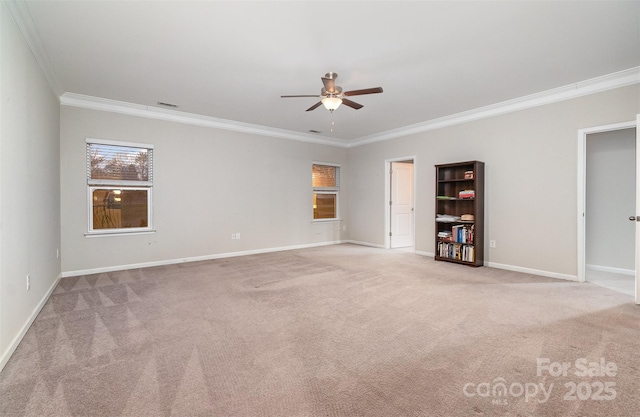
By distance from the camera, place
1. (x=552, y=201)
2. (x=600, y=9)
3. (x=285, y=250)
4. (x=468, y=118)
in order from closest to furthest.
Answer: (x=600, y=9) → (x=552, y=201) → (x=468, y=118) → (x=285, y=250)

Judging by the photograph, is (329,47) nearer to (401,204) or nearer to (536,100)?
(536,100)

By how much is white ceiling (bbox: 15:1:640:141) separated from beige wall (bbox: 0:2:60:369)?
43 cm

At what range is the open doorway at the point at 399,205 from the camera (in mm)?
6879

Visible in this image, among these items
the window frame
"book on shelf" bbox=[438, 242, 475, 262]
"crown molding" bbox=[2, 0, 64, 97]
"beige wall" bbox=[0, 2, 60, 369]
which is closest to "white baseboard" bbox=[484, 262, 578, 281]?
"book on shelf" bbox=[438, 242, 475, 262]

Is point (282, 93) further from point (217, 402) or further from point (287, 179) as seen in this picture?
point (217, 402)

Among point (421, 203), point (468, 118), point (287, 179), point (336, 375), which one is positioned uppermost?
point (468, 118)

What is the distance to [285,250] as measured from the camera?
660cm

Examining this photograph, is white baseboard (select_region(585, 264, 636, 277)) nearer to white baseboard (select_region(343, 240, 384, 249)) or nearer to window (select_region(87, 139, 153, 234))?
white baseboard (select_region(343, 240, 384, 249))

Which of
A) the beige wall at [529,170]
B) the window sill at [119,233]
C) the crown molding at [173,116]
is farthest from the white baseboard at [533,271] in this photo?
the window sill at [119,233]

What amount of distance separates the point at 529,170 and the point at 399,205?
2888 millimetres

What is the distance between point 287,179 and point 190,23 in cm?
423

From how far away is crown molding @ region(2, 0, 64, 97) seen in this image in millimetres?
2373

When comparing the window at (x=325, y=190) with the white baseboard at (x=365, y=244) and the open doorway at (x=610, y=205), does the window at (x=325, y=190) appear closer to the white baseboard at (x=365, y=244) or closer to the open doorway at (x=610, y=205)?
the white baseboard at (x=365, y=244)

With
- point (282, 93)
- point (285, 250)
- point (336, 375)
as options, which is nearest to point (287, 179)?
point (285, 250)
